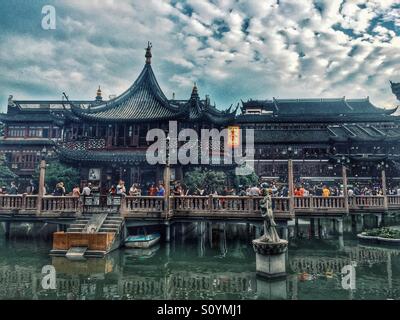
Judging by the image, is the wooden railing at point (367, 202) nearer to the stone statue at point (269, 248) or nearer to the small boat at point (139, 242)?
the stone statue at point (269, 248)

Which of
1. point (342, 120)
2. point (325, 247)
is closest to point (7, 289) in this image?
point (325, 247)

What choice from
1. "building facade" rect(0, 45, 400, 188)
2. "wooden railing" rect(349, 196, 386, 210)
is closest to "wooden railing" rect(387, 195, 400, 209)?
"wooden railing" rect(349, 196, 386, 210)

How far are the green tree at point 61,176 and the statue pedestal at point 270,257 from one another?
18145mm

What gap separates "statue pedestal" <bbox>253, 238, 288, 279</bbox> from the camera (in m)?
9.64

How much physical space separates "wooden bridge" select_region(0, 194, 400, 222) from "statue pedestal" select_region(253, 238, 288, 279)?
12.6 feet

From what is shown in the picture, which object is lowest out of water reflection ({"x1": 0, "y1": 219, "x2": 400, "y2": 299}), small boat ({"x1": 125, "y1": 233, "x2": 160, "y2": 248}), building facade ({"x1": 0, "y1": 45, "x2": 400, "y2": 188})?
water reflection ({"x1": 0, "y1": 219, "x2": 400, "y2": 299})

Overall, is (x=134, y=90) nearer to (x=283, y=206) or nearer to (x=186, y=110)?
(x=186, y=110)

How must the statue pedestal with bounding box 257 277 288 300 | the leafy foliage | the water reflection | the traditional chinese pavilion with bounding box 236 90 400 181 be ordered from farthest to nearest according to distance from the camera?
the traditional chinese pavilion with bounding box 236 90 400 181 < the leafy foliage < the water reflection < the statue pedestal with bounding box 257 277 288 300

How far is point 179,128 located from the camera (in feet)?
81.4

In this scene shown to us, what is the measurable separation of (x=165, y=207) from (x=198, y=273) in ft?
12.1

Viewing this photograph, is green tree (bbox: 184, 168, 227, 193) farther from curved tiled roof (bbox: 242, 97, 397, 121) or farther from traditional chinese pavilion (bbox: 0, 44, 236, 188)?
curved tiled roof (bbox: 242, 97, 397, 121)

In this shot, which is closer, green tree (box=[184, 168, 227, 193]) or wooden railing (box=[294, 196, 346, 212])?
wooden railing (box=[294, 196, 346, 212])
